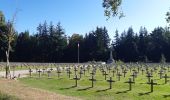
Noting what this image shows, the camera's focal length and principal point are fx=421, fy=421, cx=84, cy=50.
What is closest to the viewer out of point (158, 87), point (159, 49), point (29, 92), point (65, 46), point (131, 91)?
point (29, 92)

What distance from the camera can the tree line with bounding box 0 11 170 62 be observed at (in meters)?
104

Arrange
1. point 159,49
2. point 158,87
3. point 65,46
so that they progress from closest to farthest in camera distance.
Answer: point 158,87, point 159,49, point 65,46

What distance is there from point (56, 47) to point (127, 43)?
18.3m

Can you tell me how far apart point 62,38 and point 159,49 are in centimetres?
2617

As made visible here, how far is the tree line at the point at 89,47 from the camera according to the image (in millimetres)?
103562

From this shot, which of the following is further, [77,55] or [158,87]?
[77,55]

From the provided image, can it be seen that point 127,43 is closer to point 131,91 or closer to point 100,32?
point 100,32

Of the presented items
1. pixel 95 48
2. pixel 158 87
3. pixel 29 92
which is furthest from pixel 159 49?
pixel 29 92

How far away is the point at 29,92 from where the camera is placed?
23.3 meters

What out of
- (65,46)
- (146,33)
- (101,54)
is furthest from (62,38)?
(146,33)

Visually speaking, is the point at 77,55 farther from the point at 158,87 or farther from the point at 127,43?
the point at 158,87

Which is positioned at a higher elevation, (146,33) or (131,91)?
(146,33)

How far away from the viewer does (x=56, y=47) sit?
108750 mm

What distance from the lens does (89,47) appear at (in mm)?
108250
